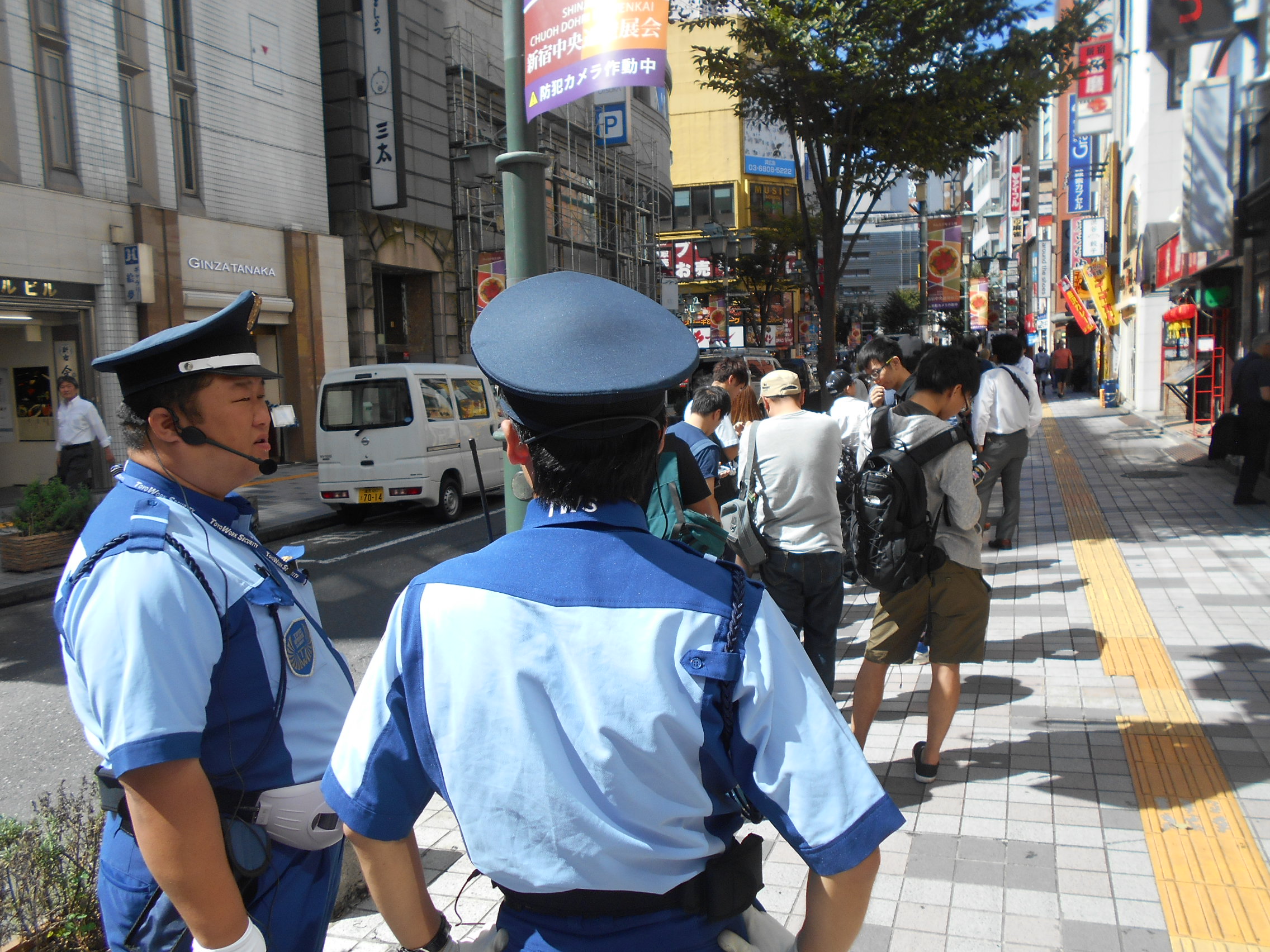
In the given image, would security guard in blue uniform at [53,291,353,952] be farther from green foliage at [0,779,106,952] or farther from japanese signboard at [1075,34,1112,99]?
japanese signboard at [1075,34,1112,99]

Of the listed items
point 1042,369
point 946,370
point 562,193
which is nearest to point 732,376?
point 946,370

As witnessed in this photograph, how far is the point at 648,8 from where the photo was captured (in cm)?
382

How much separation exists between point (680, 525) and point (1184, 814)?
7.19 feet

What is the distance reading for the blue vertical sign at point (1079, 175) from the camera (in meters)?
27.8

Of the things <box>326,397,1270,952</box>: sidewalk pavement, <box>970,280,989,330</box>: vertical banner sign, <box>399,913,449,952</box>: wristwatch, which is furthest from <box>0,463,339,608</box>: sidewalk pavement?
<box>970,280,989,330</box>: vertical banner sign

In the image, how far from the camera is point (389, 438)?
11.3 m

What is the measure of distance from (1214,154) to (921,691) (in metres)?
9.35

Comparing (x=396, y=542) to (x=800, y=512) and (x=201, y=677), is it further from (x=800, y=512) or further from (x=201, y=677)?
(x=201, y=677)

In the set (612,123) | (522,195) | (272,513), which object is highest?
(612,123)

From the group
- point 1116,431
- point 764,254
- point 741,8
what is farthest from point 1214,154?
point 764,254

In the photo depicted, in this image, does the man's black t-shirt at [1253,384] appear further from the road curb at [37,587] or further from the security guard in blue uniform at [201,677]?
the security guard in blue uniform at [201,677]

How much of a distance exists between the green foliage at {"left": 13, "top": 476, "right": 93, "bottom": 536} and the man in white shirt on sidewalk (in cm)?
827

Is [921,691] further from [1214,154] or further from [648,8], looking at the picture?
[1214,154]

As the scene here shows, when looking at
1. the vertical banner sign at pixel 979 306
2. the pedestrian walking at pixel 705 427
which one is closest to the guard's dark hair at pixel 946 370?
the pedestrian walking at pixel 705 427
